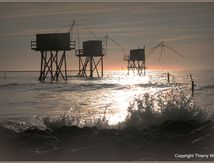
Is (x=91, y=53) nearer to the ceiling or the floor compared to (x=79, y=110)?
nearer to the ceiling

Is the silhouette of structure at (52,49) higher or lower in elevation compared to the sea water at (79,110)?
higher

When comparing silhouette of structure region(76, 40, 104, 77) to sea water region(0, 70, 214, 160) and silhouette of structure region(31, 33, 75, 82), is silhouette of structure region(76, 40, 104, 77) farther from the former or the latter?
sea water region(0, 70, 214, 160)

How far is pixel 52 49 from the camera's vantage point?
5574 millimetres

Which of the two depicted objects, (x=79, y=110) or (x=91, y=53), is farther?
(x=91, y=53)

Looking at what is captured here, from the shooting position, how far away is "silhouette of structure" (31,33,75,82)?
5.09m

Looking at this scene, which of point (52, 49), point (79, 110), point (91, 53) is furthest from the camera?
point (91, 53)

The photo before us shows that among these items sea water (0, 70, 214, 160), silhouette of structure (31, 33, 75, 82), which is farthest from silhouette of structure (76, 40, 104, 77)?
sea water (0, 70, 214, 160)

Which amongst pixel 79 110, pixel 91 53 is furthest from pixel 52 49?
pixel 79 110

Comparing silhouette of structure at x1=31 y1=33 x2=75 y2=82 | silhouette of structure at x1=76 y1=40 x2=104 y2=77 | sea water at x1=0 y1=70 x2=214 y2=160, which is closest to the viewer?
sea water at x1=0 y1=70 x2=214 y2=160

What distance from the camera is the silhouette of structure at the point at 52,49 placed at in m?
5.09

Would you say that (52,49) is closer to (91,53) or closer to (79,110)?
(91,53)

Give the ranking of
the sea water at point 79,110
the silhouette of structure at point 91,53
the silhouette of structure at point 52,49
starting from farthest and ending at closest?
the silhouette of structure at point 91,53, the silhouette of structure at point 52,49, the sea water at point 79,110

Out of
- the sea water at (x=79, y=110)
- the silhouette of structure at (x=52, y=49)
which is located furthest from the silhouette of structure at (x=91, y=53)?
the sea water at (x=79, y=110)

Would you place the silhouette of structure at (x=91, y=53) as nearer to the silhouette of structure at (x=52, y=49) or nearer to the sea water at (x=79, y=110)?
the silhouette of structure at (x=52, y=49)
